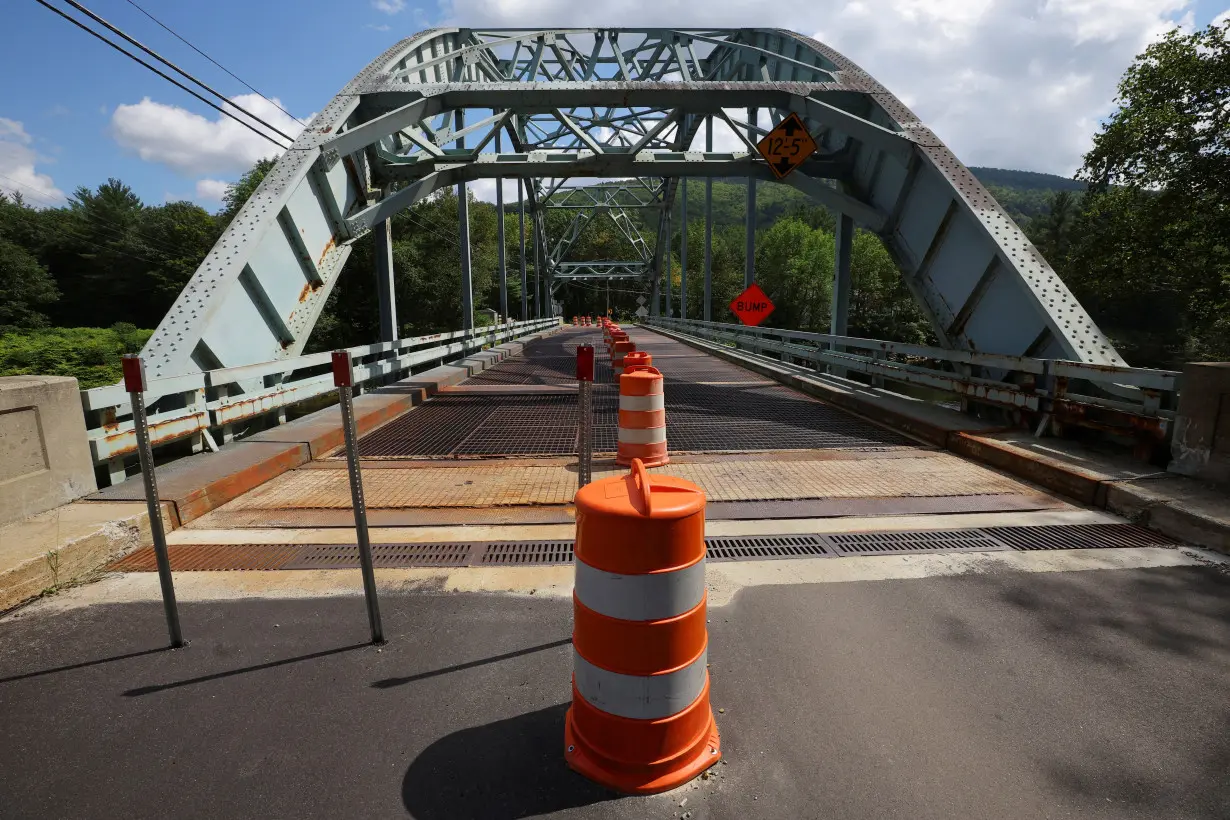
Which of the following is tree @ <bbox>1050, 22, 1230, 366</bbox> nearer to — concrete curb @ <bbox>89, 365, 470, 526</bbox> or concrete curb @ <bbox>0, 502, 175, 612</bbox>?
concrete curb @ <bbox>89, 365, 470, 526</bbox>

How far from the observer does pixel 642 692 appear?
203 centimetres

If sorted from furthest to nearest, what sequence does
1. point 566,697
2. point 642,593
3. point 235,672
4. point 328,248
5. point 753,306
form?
point 753,306, point 328,248, point 235,672, point 566,697, point 642,593

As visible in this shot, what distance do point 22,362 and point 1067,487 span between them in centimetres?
5394

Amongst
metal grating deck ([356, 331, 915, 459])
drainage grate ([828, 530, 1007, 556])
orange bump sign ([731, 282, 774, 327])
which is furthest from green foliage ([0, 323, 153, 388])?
drainage grate ([828, 530, 1007, 556])

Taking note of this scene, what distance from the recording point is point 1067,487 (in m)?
5.05

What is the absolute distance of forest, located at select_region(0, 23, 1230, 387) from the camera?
17.1 meters

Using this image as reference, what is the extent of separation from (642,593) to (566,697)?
0.83 meters

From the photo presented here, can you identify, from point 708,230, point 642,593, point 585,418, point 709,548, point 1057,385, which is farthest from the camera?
point 708,230

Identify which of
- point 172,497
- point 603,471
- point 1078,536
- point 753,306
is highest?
point 753,306

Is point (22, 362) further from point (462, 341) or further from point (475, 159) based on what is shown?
point (475, 159)

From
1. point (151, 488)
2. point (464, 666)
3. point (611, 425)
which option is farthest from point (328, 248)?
point (464, 666)

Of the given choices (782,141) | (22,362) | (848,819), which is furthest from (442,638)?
(22,362)

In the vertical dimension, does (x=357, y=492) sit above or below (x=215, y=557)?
above

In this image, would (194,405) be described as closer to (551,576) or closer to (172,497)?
(172,497)
